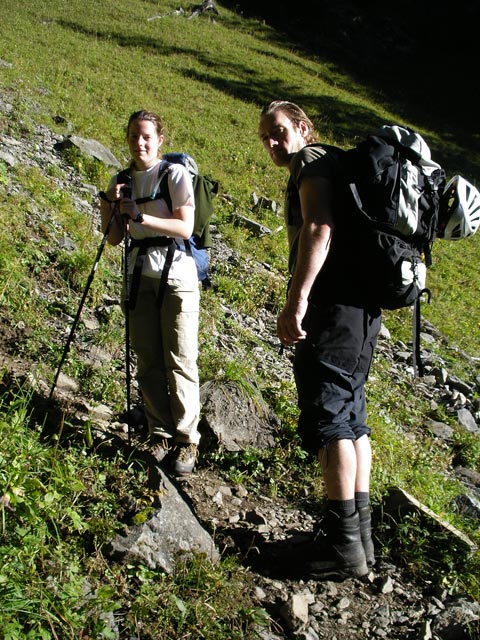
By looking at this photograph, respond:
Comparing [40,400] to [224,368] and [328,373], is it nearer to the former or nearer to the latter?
[224,368]

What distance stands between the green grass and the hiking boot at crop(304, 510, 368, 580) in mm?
439

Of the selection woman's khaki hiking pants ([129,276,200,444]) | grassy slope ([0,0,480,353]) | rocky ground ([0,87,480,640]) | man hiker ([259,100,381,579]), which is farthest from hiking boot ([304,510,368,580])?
grassy slope ([0,0,480,353])

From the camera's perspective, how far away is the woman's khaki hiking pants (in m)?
3.81

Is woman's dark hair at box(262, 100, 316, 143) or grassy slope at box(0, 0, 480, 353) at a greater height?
grassy slope at box(0, 0, 480, 353)

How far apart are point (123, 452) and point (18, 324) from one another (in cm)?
181

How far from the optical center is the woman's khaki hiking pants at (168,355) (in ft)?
12.5

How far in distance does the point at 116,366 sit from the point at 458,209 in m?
3.07

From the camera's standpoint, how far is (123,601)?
2.66 m

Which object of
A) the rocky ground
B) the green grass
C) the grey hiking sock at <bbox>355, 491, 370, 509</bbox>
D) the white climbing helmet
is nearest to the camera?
the green grass

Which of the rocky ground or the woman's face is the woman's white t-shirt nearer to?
the woman's face

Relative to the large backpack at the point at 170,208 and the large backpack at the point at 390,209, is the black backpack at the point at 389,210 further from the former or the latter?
the large backpack at the point at 170,208

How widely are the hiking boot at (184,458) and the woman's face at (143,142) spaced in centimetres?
190

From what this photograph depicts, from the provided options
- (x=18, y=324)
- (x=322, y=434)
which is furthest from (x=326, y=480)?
(x=18, y=324)

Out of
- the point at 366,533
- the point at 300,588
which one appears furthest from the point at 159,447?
the point at 366,533
